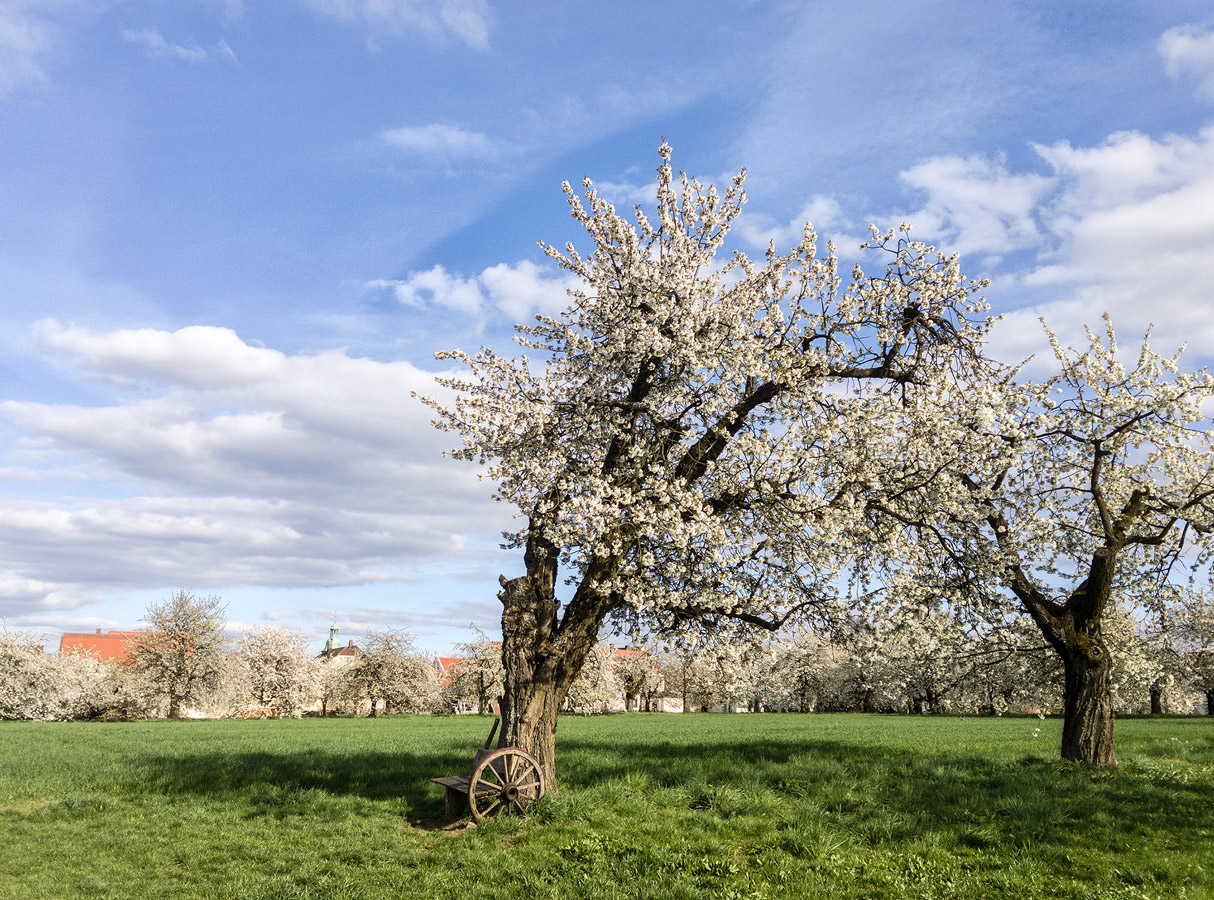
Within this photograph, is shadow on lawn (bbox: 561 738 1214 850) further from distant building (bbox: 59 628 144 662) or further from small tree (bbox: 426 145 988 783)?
distant building (bbox: 59 628 144 662)

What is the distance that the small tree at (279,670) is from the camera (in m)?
68.8

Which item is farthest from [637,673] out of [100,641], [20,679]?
[100,641]

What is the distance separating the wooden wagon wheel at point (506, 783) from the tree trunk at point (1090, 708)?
14.1 metres

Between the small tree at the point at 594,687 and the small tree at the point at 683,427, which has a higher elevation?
the small tree at the point at 683,427

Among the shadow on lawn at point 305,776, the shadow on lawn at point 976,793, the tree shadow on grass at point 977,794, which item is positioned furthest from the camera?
the shadow on lawn at point 305,776

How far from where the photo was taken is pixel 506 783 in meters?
14.1

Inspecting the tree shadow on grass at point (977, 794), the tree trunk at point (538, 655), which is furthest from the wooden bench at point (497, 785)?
the tree shadow on grass at point (977, 794)

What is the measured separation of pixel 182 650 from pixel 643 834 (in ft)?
189

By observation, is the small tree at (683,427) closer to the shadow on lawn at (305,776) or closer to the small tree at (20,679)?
the shadow on lawn at (305,776)

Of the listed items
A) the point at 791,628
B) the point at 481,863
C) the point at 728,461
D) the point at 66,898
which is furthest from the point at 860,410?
the point at 66,898

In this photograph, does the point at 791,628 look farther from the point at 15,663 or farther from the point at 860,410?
the point at 15,663

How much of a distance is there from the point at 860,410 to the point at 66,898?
53.1ft

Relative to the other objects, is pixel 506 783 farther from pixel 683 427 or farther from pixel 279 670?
pixel 279 670

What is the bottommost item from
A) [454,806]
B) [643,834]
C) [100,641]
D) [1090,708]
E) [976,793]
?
[100,641]
